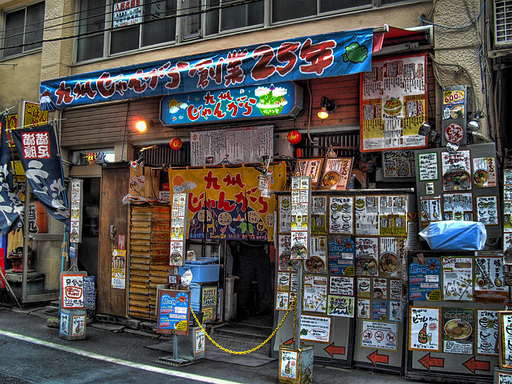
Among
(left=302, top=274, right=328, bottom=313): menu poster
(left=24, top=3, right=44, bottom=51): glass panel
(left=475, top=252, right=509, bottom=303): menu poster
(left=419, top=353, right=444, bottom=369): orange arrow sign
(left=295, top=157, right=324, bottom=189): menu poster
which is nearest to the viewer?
(left=475, top=252, right=509, bottom=303): menu poster

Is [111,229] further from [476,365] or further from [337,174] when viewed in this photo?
[476,365]

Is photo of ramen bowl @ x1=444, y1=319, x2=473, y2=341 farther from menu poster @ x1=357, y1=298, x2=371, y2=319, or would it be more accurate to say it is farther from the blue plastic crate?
the blue plastic crate

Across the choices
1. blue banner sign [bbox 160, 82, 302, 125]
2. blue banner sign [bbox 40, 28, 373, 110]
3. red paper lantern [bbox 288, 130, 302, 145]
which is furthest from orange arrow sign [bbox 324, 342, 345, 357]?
blue banner sign [bbox 40, 28, 373, 110]

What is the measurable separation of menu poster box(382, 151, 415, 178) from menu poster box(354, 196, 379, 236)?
3.11ft

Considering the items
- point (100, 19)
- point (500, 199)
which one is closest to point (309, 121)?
point (500, 199)

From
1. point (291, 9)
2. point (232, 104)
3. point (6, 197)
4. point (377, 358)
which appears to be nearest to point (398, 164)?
point (377, 358)

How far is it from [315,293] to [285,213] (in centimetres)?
171

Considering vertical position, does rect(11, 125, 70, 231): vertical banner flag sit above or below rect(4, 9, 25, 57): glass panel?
below

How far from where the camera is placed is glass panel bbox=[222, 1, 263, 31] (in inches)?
484

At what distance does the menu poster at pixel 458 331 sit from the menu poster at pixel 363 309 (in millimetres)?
1364

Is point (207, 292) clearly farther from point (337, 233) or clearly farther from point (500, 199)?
point (500, 199)

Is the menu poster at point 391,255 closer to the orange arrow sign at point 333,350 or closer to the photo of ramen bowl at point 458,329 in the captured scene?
the photo of ramen bowl at point 458,329

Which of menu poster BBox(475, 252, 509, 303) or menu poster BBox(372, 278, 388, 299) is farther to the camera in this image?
menu poster BBox(372, 278, 388, 299)

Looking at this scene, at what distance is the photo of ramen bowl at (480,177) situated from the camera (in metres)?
8.69
